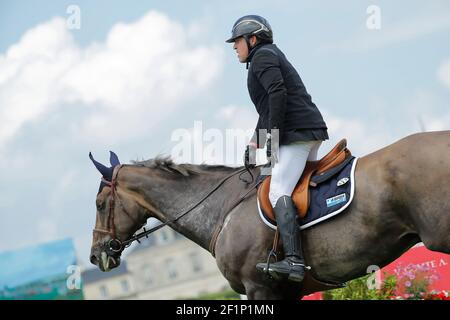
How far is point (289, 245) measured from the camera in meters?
6.89

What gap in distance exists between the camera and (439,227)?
635 centimetres

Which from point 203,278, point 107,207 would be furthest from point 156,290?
point 107,207

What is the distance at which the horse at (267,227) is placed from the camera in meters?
6.45

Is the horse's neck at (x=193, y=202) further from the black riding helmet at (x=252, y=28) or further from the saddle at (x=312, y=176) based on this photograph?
the black riding helmet at (x=252, y=28)

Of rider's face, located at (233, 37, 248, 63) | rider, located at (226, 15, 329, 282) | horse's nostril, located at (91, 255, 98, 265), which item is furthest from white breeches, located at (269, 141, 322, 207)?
horse's nostril, located at (91, 255, 98, 265)

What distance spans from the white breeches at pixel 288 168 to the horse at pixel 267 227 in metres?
0.37

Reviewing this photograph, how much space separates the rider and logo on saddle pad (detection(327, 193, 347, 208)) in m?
0.33

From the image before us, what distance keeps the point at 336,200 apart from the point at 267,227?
2.42 ft

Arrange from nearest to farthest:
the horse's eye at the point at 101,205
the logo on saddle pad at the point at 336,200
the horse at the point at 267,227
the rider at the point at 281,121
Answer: the horse at the point at 267,227, the logo on saddle pad at the point at 336,200, the rider at the point at 281,121, the horse's eye at the point at 101,205

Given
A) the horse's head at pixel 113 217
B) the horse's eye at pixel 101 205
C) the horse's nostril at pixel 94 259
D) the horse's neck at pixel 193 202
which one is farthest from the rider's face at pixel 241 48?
the horse's nostril at pixel 94 259

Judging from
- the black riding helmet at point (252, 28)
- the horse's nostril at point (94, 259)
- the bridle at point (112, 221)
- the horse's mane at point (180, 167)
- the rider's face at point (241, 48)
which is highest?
→ the black riding helmet at point (252, 28)

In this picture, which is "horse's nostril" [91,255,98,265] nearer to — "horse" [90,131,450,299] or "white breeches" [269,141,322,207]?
"horse" [90,131,450,299]
